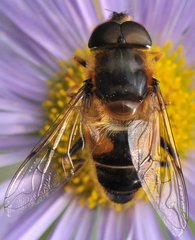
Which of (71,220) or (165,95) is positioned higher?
(165,95)

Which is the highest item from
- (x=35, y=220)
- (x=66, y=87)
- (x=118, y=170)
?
(x=66, y=87)

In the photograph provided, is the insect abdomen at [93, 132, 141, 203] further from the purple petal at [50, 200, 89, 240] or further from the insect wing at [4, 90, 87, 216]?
the purple petal at [50, 200, 89, 240]

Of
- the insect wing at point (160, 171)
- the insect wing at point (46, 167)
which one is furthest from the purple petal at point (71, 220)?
the insect wing at point (160, 171)

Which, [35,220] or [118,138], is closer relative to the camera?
[118,138]

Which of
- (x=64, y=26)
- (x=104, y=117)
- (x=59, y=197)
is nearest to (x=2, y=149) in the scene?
(x=59, y=197)

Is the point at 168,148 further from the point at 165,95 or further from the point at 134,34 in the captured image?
the point at 165,95

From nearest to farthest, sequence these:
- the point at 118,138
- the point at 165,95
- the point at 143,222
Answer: the point at 118,138
the point at 165,95
the point at 143,222

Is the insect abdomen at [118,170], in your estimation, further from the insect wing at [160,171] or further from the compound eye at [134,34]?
the compound eye at [134,34]

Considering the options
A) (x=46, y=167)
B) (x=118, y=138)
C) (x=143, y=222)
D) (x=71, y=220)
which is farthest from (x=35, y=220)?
(x=118, y=138)
